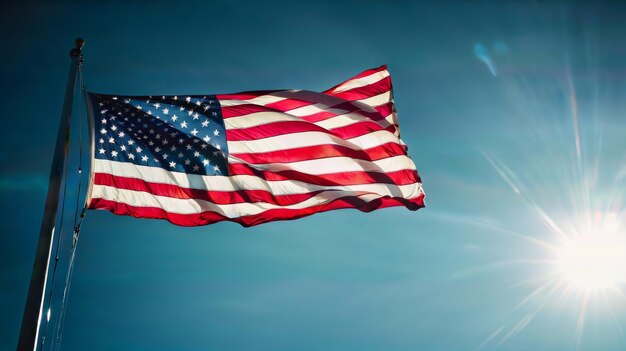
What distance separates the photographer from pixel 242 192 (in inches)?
618

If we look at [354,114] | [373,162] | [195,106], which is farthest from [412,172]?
[195,106]

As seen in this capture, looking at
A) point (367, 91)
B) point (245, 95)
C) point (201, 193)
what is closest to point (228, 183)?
point (201, 193)

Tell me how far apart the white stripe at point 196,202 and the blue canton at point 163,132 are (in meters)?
0.79

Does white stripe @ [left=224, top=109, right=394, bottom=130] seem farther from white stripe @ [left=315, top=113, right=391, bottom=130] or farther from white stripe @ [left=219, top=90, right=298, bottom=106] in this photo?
white stripe @ [left=219, top=90, right=298, bottom=106]

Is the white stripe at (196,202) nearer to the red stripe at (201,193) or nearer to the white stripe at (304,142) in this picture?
the red stripe at (201,193)

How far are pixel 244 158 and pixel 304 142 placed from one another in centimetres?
167

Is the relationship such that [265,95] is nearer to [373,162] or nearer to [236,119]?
[236,119]

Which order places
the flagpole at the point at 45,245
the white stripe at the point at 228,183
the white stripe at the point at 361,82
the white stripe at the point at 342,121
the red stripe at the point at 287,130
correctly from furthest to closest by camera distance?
the white stripe at the point at 361,82, the white stripe at the point at 342,121, the red stripe at the point at 287,130, the white stripe at the point at 228,183, the flagpole at the point at 45,245

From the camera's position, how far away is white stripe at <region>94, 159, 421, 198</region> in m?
14.6

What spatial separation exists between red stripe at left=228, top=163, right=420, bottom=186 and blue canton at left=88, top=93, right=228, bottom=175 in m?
0.51

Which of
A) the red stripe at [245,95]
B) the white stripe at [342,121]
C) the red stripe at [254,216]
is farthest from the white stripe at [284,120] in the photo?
the red stripe at [254,216]

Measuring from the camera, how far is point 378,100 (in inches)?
752

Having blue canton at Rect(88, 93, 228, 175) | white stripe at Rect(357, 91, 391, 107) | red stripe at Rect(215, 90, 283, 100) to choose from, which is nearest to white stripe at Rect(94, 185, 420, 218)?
blue canton at Rect(88, 93, 228, 175)

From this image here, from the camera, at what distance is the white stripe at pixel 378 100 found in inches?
746
